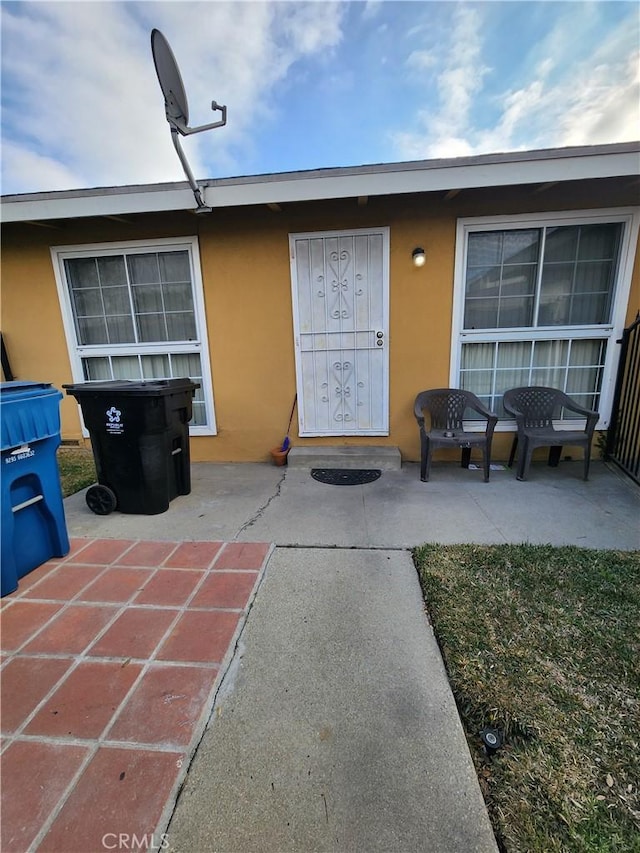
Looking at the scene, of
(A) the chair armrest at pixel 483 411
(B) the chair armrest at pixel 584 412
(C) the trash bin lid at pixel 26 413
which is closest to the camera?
(C) the trash bin lid at pixel 26 413

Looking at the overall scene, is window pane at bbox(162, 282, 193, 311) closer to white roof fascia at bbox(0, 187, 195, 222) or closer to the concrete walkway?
white roof fascia at bbox(0, 187, 195, 222)

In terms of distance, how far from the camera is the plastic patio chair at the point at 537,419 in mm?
3467

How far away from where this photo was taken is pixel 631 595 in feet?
6.37

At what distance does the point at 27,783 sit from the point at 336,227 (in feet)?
14.1

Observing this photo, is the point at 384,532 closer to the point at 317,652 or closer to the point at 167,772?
the point at 317,652

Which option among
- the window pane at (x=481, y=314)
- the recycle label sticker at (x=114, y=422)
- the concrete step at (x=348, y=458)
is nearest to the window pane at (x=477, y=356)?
the window pane at (x=481, y=314)

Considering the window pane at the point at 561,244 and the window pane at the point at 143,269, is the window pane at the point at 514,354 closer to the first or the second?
the window pane at the point at 561,244

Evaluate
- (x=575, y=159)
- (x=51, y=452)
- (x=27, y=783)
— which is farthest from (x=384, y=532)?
(x=575, y=159)

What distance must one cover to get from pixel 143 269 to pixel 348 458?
3.19 meters

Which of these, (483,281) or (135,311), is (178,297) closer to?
(135,311)

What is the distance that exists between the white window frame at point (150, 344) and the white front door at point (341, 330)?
108cm

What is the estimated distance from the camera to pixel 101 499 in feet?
9.99

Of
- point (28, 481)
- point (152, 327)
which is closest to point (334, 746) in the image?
point (28, 481)

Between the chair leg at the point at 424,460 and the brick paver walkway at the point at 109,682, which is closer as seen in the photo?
the brick paver walkway at the point at 109,682
